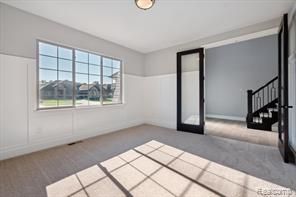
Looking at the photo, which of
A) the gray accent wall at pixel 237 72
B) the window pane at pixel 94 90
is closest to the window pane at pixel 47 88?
the window pane at pixel 94 90

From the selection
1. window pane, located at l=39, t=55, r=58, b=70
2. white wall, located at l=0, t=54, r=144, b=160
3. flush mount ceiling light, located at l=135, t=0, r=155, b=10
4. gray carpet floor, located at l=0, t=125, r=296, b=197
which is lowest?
gray carpet floor, located at l=0, t=125, r=296, b=197

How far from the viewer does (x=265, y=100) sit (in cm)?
577

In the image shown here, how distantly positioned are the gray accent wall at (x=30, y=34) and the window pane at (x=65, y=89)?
2.26ft

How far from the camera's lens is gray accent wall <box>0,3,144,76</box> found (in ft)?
8.68

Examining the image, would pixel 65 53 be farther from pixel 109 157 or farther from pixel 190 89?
pixel 190 89

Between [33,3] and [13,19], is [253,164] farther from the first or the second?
[13,19]

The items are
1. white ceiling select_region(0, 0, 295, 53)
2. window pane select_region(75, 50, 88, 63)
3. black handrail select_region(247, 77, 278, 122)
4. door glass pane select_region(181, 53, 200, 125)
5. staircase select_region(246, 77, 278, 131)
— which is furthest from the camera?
black handrail select_region(247, 77, 278, 122)

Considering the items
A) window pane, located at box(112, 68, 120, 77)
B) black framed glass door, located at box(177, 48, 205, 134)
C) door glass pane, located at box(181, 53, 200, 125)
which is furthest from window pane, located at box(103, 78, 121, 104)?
door glass pane, located at box(181, 53, 200, 125)

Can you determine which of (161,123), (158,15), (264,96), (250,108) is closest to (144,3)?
(158,15)

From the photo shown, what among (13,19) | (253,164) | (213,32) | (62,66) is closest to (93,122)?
(62,66)

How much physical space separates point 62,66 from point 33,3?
1270 millimetres

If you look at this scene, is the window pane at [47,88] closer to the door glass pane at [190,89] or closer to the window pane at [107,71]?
the window pane at [107,71]

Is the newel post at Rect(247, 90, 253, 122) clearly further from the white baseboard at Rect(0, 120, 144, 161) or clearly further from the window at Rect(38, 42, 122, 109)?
the white baseboard at Rect(0, 120, 144, 161)

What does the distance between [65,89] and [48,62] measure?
0.68 meters
